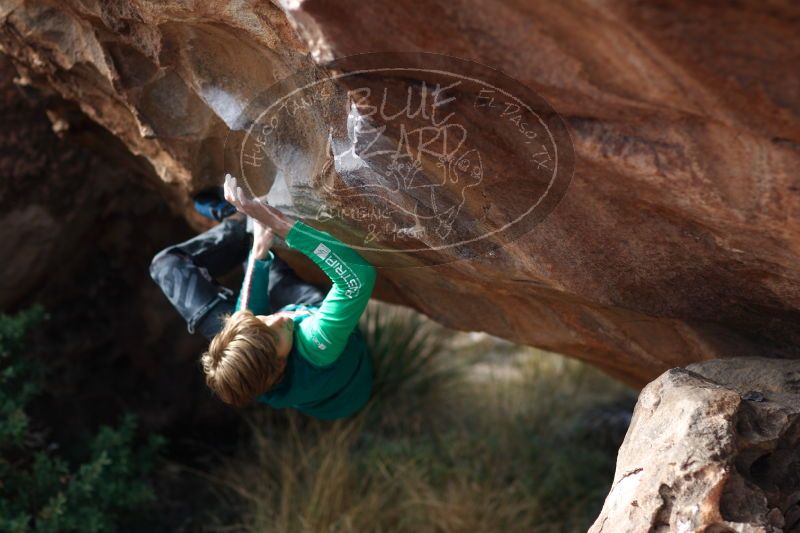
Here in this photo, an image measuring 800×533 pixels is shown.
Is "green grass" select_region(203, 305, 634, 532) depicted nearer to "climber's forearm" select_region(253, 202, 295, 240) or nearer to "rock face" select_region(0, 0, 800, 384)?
"rock face" select_region(0, 0, 800, 384)

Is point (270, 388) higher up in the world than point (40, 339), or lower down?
higher up

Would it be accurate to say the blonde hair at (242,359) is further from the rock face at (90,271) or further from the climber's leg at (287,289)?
the rock face at (90,271)

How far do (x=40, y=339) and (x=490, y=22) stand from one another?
8.07 ft

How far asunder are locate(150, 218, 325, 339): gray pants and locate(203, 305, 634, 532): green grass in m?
1.01

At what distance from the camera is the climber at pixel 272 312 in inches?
74.1

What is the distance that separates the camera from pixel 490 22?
125 centimetres

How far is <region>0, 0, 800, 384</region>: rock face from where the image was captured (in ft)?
3.92

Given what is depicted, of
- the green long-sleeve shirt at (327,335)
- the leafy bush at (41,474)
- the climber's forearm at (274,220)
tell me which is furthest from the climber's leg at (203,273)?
the leafy bush at (41,474)

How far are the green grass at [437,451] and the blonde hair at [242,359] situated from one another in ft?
3.74

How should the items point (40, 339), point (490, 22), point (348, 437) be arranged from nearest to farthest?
point (490, 22), point (40, 339), point (348, 437)

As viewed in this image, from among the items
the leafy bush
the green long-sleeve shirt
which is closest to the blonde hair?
the green long-sleeve shirt

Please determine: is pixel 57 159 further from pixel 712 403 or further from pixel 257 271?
pixel 712 403

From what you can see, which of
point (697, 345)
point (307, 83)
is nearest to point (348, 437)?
point (697, 345)

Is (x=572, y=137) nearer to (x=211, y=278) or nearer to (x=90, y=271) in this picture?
(x=211, y=278)
